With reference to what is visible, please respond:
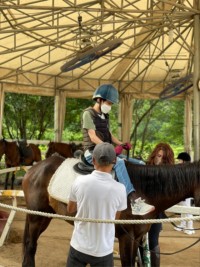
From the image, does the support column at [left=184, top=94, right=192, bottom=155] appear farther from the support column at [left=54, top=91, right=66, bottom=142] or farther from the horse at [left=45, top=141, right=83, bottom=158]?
the support column at [left=54, top=91, right=66, bottom=142]

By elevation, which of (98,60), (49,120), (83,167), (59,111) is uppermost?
(98,60)

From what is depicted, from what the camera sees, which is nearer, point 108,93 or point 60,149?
point 108,93

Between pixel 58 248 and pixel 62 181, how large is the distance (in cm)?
231

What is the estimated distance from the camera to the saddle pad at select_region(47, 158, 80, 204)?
4055mm

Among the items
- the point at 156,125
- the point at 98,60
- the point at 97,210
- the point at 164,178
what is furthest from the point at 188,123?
the point at 97,210

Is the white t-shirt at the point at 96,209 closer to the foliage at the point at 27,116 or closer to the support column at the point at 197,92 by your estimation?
the support column at the point at 197,92

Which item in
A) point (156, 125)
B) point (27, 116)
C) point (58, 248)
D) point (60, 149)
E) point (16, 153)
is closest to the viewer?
point (58, 248)

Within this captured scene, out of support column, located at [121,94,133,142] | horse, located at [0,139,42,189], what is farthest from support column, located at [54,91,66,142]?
horse, located at [0,139,42,189]

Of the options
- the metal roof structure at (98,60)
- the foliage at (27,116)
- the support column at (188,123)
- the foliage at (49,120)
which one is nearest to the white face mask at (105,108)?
the metal roof structure at (98,60)

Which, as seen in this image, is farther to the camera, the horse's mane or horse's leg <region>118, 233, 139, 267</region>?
the horse's mane

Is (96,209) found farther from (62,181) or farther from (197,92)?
Result: (197,92)

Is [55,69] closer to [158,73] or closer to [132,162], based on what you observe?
[158,73]

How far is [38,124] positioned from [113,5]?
13.5m

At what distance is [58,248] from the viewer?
6043 millimetres
